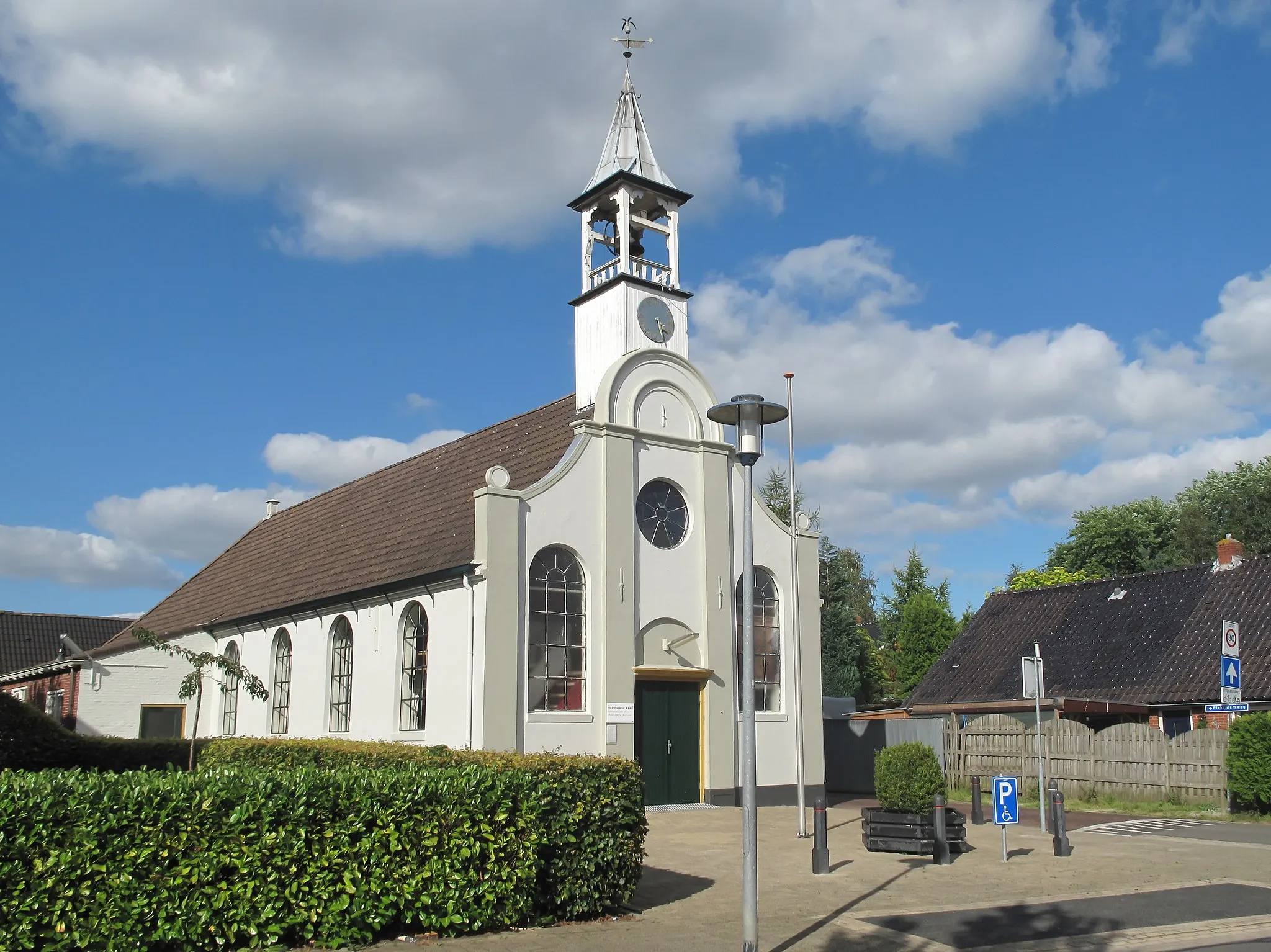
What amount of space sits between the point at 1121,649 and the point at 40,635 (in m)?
41.0

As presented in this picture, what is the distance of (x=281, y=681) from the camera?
87.5 ft

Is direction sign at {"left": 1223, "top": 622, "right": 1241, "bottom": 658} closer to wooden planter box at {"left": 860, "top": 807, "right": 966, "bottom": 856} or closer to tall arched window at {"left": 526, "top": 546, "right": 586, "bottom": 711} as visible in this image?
wooden planter box at {"left": 860, "top": 807, "right": 966, "bottom": 856}

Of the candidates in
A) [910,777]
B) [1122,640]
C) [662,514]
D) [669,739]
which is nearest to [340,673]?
[669,739]

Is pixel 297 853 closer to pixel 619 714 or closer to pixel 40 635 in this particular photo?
pixel 619 714

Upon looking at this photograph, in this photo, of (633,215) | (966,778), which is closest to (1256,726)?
(966,778)

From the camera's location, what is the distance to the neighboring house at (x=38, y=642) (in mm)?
34438

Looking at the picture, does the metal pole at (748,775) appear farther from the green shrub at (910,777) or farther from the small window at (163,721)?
the small window at (163,721)

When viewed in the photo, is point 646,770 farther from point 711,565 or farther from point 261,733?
point 261,733

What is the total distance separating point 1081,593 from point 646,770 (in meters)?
17.5

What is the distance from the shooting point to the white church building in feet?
64.5

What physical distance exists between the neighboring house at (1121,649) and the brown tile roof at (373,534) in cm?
1254

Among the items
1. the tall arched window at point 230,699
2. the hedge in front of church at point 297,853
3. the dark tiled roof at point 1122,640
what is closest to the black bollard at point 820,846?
the hedge in front of church at point 297,853

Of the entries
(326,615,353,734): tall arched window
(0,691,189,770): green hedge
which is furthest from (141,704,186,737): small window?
(326,615,353,734): tall arched window

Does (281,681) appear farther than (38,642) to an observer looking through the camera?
No
